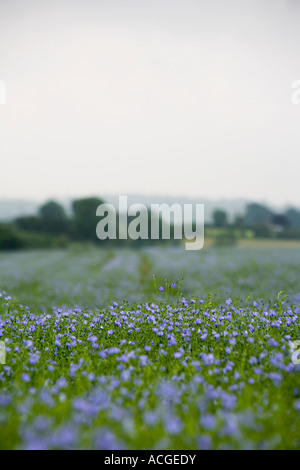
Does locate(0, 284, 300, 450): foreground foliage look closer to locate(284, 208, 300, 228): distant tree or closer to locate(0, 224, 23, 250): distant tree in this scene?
locate(0, 224, 23, 250): distant tree

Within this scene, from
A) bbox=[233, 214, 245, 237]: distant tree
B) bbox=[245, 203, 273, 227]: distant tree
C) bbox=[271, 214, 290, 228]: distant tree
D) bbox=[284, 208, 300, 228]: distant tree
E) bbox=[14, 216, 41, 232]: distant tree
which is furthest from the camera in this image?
bbox=[245, 203, 273, 227]: distant tree

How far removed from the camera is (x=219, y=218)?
56.5m

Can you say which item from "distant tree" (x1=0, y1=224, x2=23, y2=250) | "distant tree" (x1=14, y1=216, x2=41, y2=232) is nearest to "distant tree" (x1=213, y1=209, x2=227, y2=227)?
"distant tree" (x1=0, y1=224, x2=23, y2=250)

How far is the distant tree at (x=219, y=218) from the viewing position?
55.5 meters

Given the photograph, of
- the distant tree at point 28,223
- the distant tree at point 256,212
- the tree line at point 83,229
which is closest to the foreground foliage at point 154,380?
the tree line at point 83,229

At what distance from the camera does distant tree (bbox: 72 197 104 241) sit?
199 feet

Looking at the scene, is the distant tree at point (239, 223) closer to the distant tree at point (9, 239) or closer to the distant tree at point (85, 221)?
the distant tree at point (85, 221)

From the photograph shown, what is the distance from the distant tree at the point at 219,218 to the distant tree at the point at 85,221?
18.5 m

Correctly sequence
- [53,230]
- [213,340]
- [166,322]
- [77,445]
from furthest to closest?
1. [53,230]
2. [166,322]
3. [213,340]
4. [77,445]

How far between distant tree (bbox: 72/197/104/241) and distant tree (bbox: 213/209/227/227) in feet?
60.9
